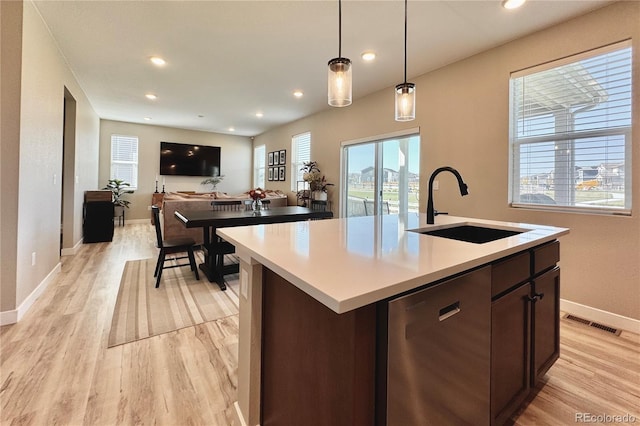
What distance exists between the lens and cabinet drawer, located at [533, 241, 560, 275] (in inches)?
57.2

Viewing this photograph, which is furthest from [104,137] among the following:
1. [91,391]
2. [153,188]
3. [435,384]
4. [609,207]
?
[609,207]

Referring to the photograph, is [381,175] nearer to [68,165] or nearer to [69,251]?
→ [68,165]

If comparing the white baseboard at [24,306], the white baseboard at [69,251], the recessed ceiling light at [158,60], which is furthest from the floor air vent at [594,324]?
the white baseboard at [69,251]

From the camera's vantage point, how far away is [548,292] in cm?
159

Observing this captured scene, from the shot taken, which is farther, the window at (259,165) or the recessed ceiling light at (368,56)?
the window at (259,165)

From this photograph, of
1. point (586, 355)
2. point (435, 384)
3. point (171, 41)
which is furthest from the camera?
point (171, 41)

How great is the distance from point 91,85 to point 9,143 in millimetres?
3042

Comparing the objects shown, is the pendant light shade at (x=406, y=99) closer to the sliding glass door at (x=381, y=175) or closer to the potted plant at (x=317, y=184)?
the sliding glass door at (x=381, y=175)

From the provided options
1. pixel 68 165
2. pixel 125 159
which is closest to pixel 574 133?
pixel 68 165

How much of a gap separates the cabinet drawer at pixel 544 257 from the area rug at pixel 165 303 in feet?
7.50

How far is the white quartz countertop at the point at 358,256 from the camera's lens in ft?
2.35

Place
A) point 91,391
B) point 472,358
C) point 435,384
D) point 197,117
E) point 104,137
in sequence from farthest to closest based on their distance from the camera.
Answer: point 104,137
point 197,117
point 91,391
point 472,358
point 435,384

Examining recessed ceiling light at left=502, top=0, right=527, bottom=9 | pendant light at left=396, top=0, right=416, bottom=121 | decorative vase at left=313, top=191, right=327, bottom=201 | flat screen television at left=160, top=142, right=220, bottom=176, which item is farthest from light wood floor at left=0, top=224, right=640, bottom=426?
flat screen television at left=160, top=142, right=220, bottom=176

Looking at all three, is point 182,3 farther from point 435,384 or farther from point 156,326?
point 435,384
